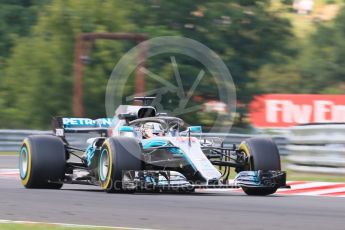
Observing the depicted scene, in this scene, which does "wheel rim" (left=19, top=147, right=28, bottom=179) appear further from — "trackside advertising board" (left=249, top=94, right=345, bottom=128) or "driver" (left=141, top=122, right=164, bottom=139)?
A: "trackside advertising board" (left=249, top=94, right=345, bottom=128)

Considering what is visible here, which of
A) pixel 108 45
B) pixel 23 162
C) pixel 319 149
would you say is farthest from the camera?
pixel 108 45

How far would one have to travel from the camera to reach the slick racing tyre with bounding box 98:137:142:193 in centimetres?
1215

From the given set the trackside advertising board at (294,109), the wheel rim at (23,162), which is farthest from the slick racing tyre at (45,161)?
the trackside advertising board at (294,109)

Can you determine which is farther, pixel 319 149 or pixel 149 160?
pixel 319 149

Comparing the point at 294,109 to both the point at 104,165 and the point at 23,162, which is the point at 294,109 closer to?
the point at 23,162

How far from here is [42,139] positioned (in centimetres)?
1341

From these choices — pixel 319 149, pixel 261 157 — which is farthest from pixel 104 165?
pixel 319 149

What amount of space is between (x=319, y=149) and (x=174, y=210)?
753 centimetres

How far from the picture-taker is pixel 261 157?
13.0 meters

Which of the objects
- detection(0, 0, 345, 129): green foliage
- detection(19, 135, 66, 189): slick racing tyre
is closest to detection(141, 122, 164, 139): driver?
detection(19, 135, 66, 189): slick racing tyre

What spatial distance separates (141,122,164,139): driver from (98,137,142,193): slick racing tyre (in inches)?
32.6

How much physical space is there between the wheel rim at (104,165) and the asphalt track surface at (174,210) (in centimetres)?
26

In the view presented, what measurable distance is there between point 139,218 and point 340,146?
325 inches

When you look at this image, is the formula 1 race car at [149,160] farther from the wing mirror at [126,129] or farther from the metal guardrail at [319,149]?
the metal guardrail at [319,149]
